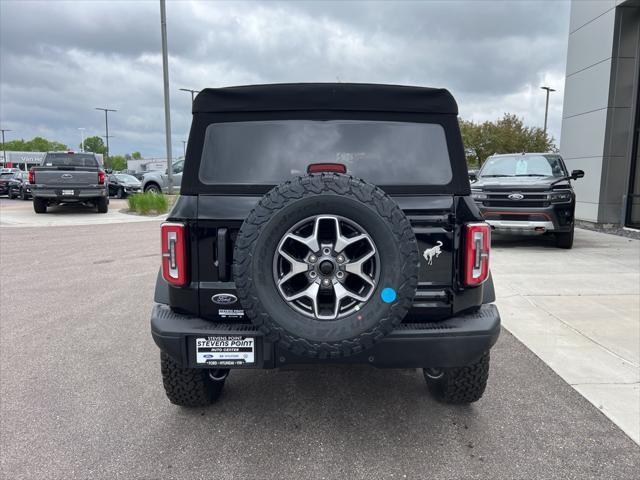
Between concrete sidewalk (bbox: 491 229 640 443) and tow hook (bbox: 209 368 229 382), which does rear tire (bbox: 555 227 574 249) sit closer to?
concrete sidewalk (bbox: 491 229 640 443)

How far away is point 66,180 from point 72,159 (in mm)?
1487

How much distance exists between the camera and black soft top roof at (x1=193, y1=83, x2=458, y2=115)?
2.72 meters

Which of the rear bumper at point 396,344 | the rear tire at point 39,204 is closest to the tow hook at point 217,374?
the rear bumper at point 396,344

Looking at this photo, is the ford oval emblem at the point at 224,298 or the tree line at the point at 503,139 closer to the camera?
the ford oval emblem at the point at 224,298

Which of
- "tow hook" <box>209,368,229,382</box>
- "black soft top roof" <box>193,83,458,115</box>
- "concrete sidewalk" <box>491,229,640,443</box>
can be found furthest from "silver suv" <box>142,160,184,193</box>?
"black soft top roof" <box>193,83,458,115</box>

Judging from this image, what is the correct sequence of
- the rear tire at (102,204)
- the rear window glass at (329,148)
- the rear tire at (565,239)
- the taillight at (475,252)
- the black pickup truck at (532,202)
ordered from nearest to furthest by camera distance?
the taillight at (475,252), the rear window glass at (329,148), the black pickup truck at (532,202), the rear tire at (565,239), the rear tire at (102,204)

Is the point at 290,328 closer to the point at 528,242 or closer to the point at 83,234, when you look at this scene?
the point at 528,242

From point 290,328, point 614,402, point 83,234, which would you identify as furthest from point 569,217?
point 83,234

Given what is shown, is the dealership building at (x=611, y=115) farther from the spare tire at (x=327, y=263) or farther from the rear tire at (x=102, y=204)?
the rear tire at (x=102, y=204)

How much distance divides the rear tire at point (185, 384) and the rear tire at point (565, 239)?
820 cm

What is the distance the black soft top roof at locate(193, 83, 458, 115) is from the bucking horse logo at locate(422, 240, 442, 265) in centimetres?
76

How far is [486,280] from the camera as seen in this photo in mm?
2914

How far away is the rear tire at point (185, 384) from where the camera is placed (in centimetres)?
300

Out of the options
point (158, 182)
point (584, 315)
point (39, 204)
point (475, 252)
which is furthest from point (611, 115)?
point (158, 182)
